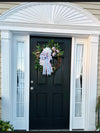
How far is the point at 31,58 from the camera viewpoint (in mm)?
2129

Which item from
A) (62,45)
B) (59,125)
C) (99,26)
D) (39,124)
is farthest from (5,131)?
(99,26)

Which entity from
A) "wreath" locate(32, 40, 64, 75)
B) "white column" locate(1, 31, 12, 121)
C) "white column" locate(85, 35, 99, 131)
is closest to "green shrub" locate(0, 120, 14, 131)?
"white column" locate(1, 31, 12, 121)

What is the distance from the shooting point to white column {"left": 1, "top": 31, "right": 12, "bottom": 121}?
192cm

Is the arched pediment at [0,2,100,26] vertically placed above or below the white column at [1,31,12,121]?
above

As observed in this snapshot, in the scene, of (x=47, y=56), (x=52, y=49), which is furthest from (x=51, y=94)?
(x=52, y=49)

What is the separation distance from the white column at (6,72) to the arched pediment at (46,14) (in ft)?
1.17

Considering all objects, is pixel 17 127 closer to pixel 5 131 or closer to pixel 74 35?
pixel 5 131

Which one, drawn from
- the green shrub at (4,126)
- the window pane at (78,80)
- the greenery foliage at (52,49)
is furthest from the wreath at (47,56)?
the green shrub at (4,126)

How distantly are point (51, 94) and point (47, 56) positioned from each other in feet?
2.78

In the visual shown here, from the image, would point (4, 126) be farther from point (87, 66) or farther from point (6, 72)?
point (87, 66)

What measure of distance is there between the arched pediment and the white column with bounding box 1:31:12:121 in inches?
14.0

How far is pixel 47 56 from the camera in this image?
209cm

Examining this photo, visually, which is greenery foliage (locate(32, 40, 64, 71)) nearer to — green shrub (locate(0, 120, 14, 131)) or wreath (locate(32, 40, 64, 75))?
wreath (locate(32, 40, 64, 75))

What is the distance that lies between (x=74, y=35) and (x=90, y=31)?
0.32 meters
